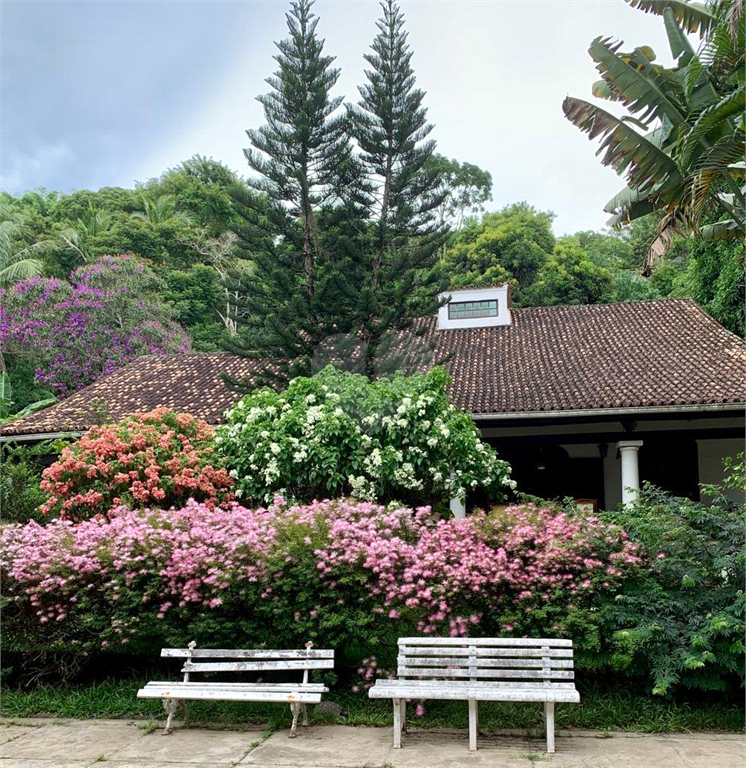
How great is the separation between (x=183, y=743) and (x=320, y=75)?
1135 centimetres

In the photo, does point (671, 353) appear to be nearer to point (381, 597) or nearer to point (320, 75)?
point (320, 75)

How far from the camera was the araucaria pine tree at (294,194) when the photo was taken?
42.9 feet

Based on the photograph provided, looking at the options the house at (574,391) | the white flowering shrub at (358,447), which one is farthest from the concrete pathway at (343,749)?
the house at (574,391)

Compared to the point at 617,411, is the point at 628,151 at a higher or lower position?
higher

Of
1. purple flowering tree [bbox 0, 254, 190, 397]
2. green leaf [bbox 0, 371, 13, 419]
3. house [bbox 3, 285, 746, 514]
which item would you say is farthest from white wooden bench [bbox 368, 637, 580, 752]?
purple flowering tree [bbox 0, 254, 190, 397]

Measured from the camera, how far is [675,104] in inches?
339

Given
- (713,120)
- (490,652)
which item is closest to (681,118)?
(713,120)

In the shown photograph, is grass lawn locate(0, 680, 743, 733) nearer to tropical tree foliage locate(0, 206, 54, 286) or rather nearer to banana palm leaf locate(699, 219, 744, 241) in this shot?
banana palm leaf locate(699, 219, 744, 241)

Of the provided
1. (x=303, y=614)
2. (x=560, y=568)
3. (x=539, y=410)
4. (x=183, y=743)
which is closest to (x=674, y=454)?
(x=539, y=410)

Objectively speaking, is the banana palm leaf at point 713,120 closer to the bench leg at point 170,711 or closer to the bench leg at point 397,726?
the bench leg at point 397,726

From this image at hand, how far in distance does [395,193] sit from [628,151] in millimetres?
5801

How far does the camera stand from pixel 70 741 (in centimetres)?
490

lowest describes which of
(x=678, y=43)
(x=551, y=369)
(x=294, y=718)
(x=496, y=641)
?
(x=294, y=718)

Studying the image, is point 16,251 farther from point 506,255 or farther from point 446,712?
point 446,712
